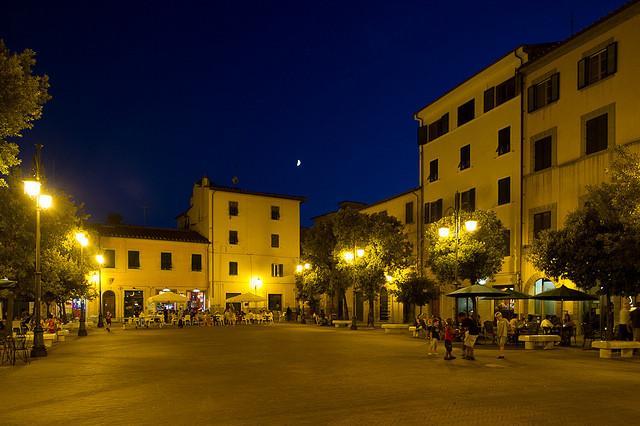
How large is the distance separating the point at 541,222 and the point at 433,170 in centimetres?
1179

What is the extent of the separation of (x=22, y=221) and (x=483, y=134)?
2481 centimetres

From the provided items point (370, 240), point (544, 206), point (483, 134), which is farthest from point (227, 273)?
point (544, 206)

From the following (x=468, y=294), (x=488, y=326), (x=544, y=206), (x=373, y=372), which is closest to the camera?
(x=373, y=372)

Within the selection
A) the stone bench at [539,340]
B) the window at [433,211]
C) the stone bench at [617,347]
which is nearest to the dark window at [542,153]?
the window at [433,211]

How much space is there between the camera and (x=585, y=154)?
92.5ft

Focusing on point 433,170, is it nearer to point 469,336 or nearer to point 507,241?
point 507,241

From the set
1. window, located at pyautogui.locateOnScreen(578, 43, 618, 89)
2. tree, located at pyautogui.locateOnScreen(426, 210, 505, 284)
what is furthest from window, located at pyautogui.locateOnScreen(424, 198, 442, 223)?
window, located at pyautogui.locateOnScreen(578, 43, 618, 89)

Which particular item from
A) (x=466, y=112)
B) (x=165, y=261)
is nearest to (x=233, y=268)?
(x=165, y=261)

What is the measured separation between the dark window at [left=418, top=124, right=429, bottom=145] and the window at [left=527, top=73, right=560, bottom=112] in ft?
36.3

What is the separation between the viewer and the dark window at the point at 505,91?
33656 mm

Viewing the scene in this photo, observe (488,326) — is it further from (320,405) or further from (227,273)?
(227,273)

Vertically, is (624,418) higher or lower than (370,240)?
lower

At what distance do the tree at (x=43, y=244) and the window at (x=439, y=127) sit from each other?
893 inches

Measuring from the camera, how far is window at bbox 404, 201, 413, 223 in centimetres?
4438
